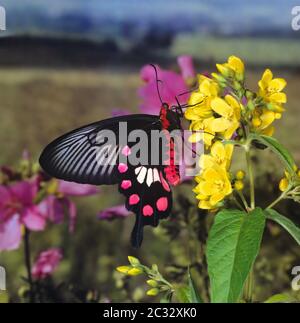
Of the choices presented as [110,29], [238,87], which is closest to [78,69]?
[110,29]

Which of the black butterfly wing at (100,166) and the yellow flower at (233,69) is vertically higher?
the yellow flower at (233,69)

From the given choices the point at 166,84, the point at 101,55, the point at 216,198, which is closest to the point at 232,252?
the point at 216,198

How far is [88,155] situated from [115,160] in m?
0.04

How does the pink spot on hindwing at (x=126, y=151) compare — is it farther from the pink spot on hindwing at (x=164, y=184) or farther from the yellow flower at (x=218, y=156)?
the yellow flower at (x=218, y=156)

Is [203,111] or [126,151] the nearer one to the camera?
[203,111]

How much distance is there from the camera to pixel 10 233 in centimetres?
119

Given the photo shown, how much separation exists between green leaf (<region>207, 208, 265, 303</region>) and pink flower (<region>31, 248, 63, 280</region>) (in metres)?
0.53

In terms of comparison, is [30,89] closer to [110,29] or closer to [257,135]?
[110,29]

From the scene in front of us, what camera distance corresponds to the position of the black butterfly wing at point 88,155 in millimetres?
996

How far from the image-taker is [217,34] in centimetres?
154

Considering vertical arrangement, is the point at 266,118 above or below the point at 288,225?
above

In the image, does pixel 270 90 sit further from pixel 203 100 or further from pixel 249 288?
pixel 249 288

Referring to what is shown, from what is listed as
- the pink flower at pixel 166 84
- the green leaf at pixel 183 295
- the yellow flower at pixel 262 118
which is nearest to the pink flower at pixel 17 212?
the pink flower at pixel 166 84
